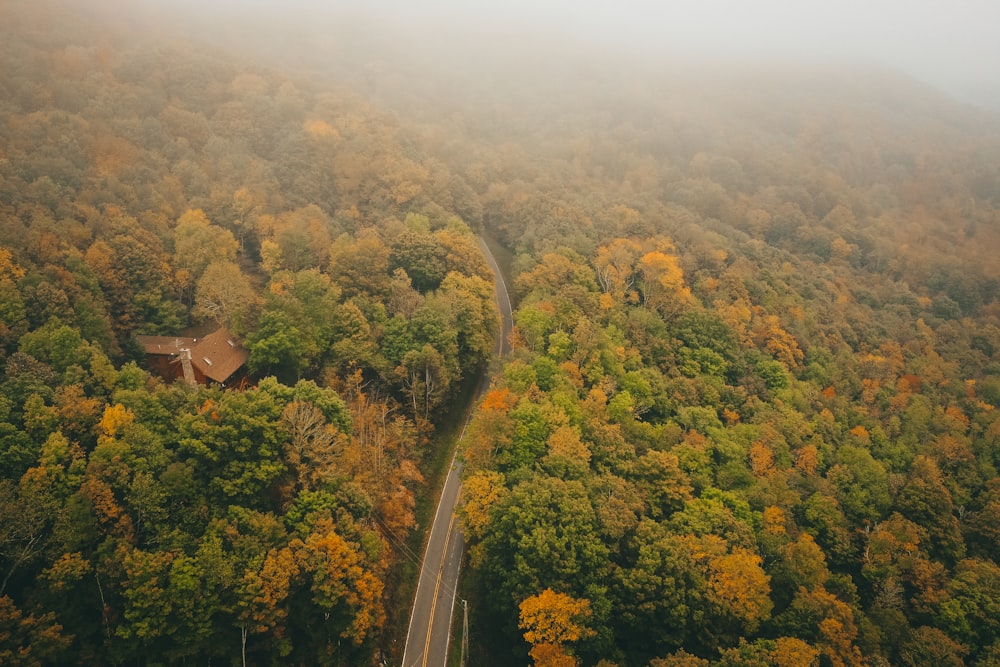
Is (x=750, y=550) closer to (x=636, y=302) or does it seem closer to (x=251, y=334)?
(x=636, y=302)

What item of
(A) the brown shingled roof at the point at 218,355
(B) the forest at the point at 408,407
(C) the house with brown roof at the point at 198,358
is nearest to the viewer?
(B) the forest at the point at 408,407

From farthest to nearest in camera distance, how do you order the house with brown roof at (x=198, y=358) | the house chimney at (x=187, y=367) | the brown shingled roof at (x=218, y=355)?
the brown shingled roof at (x=218, y=355) → the house with brown roof at (x=198, y=358) → the house chimney at (x=187, y=367)

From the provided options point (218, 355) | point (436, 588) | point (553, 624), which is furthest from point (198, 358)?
point (553, 624)

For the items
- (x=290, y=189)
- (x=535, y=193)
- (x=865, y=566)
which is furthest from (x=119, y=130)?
(x=865, y=566)

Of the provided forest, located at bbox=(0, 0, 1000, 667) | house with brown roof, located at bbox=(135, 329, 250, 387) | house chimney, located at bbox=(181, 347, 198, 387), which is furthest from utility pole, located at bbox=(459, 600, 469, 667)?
house chimney, located at bbox=(181, 347, 198, 387)

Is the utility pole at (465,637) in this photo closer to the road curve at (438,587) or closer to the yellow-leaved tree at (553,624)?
the road curve at (438,587)

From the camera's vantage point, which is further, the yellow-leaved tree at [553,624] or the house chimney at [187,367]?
the house chimney at [187,367]

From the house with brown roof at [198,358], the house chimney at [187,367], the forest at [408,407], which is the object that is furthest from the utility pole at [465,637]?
the house chimney at [187,367]

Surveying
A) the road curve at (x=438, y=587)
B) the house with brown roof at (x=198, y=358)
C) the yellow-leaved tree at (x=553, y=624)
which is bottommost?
the road curve at (x=438, y=587)

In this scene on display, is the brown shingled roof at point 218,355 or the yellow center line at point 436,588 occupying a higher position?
the brown shingled roof at point 218,355
